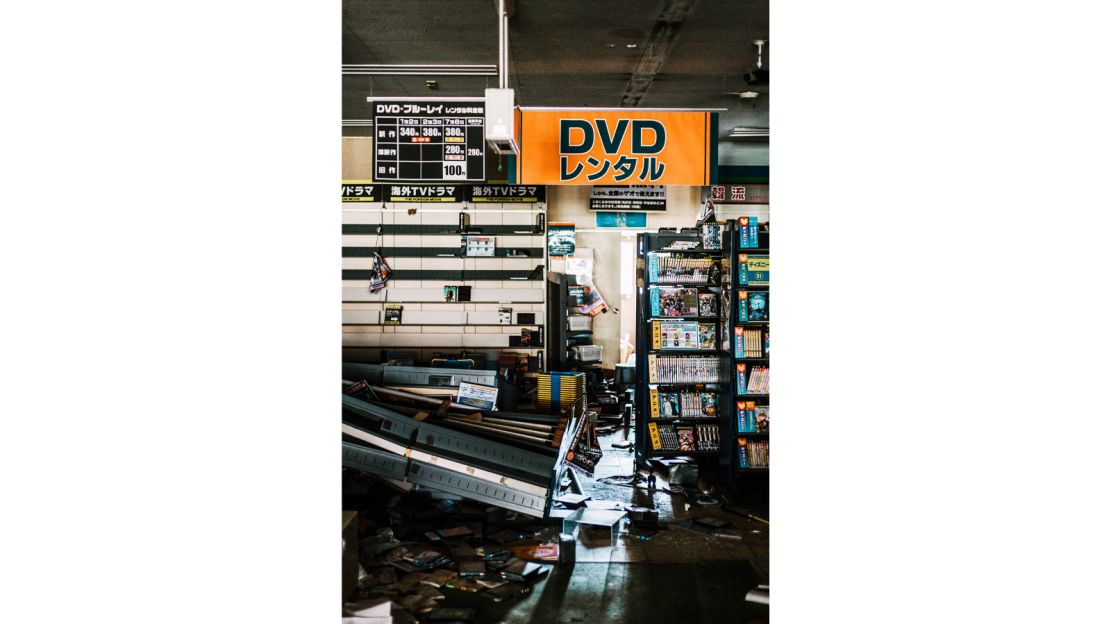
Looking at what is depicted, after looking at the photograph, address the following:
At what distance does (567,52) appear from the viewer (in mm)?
6547

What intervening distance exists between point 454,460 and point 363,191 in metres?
5.70

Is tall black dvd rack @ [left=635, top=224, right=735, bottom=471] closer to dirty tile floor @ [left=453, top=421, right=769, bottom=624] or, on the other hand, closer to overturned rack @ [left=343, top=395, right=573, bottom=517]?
dirty tile floor @ [left=453, top=421, right=769, bottom=624]

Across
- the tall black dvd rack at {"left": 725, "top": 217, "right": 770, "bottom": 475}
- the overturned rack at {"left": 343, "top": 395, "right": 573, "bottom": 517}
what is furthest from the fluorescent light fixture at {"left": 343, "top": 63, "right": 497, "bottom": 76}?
the overturned rack at {"left": 343, "top": 395, "right": 573, "bottom": 517}

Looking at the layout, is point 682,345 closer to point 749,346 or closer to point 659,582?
point 749,346

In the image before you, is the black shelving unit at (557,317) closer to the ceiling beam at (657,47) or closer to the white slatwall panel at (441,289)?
the white slatwall panel at (441,289)

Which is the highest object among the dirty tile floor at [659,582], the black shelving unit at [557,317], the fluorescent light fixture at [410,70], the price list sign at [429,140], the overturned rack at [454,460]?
the fluorescent light fixture at [410,70]

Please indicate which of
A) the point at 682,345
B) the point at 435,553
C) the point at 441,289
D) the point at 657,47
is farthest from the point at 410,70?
the point at 435,553

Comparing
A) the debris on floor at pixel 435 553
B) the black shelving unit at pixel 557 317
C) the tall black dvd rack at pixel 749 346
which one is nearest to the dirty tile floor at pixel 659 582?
the debris on floor at pixel 435 553

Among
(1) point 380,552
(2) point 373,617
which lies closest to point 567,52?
(1) point 380,552

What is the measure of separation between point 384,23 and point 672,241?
325 cm

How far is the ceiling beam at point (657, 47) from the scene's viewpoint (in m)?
5.57

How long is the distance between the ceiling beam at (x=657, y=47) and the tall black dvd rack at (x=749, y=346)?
5.67 feet

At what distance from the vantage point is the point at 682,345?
7.03 m
